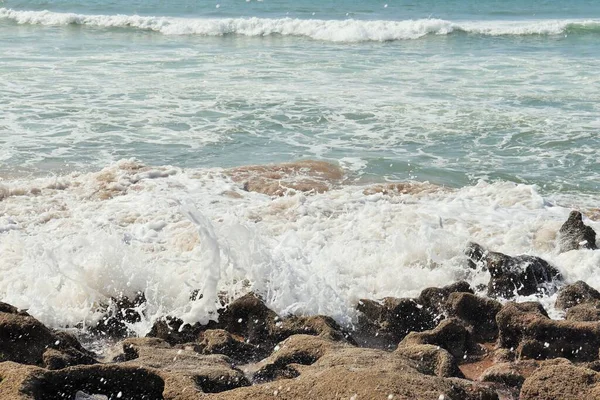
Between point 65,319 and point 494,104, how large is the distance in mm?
11269

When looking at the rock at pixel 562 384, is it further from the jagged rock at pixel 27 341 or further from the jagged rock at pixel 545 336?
the jagged rock at pixel 27 341

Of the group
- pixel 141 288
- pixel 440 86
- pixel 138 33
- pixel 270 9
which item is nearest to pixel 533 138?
pixel 440 86

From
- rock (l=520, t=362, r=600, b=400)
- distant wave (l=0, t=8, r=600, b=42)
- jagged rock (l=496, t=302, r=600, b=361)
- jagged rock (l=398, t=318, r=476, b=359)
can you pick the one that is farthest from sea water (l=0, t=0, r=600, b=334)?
rock (l=520, t=362, r=600, b=400)

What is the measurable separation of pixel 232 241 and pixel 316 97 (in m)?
9.31

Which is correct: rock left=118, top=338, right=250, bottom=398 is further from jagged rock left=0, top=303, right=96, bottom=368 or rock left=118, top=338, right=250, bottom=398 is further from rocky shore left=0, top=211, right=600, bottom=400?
jagged rock left=0, top=303, right=96, bottom=368

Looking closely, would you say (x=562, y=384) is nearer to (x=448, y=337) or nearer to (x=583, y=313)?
(x=448, y=337)

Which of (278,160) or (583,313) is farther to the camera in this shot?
(278,160)

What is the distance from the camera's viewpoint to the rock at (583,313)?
6.14m

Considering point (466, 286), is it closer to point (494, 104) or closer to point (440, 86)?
point (494, 104)

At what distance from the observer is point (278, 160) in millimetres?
12344

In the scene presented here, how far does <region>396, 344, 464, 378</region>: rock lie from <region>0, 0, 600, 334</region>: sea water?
1.49 m

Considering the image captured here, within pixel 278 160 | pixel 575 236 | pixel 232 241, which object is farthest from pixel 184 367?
pixel 278 160

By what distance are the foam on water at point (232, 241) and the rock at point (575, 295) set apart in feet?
2.56

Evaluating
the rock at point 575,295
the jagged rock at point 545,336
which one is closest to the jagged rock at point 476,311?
the jagged rock at point 545,336
